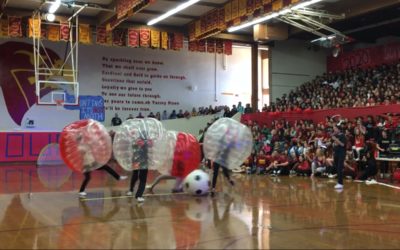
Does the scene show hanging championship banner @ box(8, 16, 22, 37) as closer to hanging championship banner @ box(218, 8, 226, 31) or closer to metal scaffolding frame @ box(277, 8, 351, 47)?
hanging championship banner @ box(218, 8, 226, 31)

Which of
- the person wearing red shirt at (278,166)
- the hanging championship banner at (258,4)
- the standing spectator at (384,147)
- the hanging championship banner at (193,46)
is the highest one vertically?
the hanging championship banner at (258,4)

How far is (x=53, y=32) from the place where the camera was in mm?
21062

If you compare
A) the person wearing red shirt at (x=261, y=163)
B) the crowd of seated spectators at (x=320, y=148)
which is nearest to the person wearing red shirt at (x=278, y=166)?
the crowd of seated spectators at (x=320, y=148)

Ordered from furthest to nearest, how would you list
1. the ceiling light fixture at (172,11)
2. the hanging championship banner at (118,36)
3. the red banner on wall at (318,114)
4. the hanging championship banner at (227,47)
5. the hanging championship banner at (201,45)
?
1. the hanging championship banner at (227,47)
2. the hanging championship banner at (201,45)
3. the hanging championship banner at (118,36)
4. the ceiling light fixture at (172,11)
5. the red banner on wall at (318,114)

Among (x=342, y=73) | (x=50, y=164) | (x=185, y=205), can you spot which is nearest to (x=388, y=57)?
(x=342, y=73)

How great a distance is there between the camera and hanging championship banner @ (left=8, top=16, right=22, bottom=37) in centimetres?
2070

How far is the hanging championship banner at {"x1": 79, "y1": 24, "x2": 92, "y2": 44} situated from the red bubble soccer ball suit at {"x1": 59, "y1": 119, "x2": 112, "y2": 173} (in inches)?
510

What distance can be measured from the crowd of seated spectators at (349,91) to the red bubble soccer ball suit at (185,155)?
393 inches

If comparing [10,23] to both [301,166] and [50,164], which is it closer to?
[50,164]

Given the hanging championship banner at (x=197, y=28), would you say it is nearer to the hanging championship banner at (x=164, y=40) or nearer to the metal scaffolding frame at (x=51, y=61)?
the hanging championship banner at (x=164, y=40)

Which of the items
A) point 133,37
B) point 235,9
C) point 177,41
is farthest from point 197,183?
point 177,41

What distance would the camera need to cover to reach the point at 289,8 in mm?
16594

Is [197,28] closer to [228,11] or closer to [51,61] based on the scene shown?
[228,11]

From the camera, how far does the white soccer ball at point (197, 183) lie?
9.82 metres
